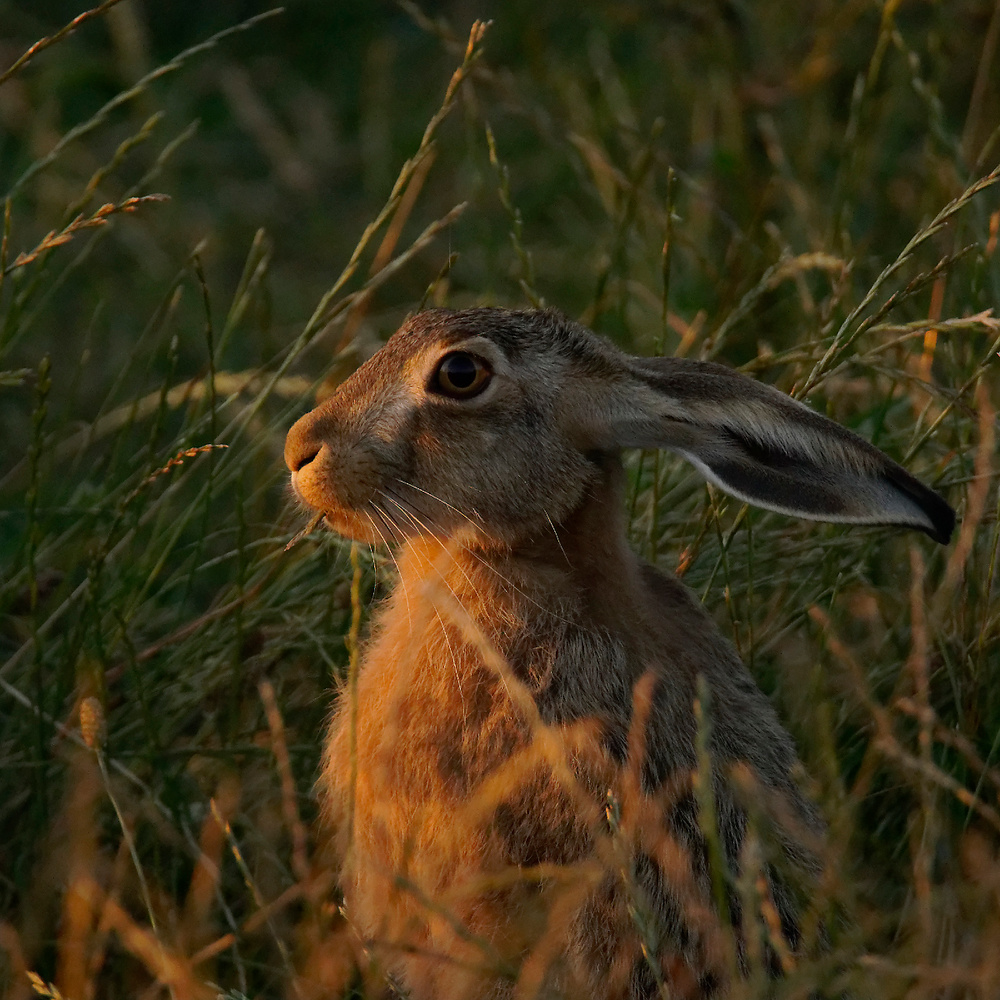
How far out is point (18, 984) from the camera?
2.97 m

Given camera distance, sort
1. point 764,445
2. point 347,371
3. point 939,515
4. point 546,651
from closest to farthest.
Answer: point 939,515, point 764,445, point 546,651, point 347,371

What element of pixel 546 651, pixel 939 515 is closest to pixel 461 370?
pixel 546 651

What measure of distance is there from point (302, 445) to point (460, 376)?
1.20ft

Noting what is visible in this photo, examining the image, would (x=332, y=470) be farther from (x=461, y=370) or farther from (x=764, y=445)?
(x=764, y=445)

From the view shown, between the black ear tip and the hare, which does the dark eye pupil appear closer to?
the hare

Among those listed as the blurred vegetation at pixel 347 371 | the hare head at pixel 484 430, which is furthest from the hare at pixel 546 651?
the blurred vegetation at pixel 347 371

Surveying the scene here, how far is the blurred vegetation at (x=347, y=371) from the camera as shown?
10.5 ft

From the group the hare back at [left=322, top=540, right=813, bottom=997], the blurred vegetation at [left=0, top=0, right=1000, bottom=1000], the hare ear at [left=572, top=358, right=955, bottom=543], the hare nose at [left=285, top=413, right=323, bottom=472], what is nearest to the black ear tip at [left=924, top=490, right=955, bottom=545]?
the hare ear at [left=572, top=358, right=955, bottom=543]

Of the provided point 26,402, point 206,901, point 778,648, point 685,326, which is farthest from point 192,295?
point 206,901

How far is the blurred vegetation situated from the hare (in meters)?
0.19

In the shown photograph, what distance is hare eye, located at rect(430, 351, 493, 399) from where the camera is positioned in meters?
3.26

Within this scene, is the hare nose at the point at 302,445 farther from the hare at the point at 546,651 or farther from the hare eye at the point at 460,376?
the hare eye at the point at 460,376

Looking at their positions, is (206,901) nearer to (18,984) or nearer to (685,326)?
(18,984)

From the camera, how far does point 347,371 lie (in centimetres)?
485
